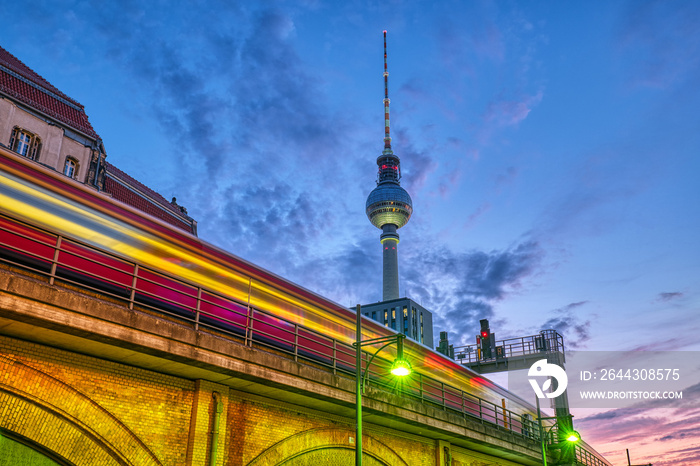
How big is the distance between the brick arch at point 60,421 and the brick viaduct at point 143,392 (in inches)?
0.8

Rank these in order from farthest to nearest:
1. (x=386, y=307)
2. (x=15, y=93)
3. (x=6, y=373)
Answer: (x=386, y=307) < (x=15, y=93) < (x=6, y=373)

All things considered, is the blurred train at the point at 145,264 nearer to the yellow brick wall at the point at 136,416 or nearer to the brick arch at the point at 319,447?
the yellow brick wall at the point at 136,416

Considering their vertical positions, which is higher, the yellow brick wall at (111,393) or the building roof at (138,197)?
the building roof at (138,197)

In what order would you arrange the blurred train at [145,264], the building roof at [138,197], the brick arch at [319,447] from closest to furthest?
the blurred train at [145,264] < the brick arch at [319,447] < the building roof at [138,197]

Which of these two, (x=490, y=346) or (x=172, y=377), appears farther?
(x=490, y=346)

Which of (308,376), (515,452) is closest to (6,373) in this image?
(308,376)

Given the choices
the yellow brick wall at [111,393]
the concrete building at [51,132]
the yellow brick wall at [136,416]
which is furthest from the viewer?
the concrete building at [51,132]

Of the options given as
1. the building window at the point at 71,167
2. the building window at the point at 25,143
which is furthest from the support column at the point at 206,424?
the building window at the point at 71,167

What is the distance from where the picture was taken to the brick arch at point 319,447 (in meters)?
16.2

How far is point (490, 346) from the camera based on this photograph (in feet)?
140

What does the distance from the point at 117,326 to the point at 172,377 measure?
3.02 metres

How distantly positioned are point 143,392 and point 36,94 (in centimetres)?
3496

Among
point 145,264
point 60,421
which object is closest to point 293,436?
point 145,264

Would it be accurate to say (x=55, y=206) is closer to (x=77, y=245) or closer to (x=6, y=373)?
(x=77, y=245)
